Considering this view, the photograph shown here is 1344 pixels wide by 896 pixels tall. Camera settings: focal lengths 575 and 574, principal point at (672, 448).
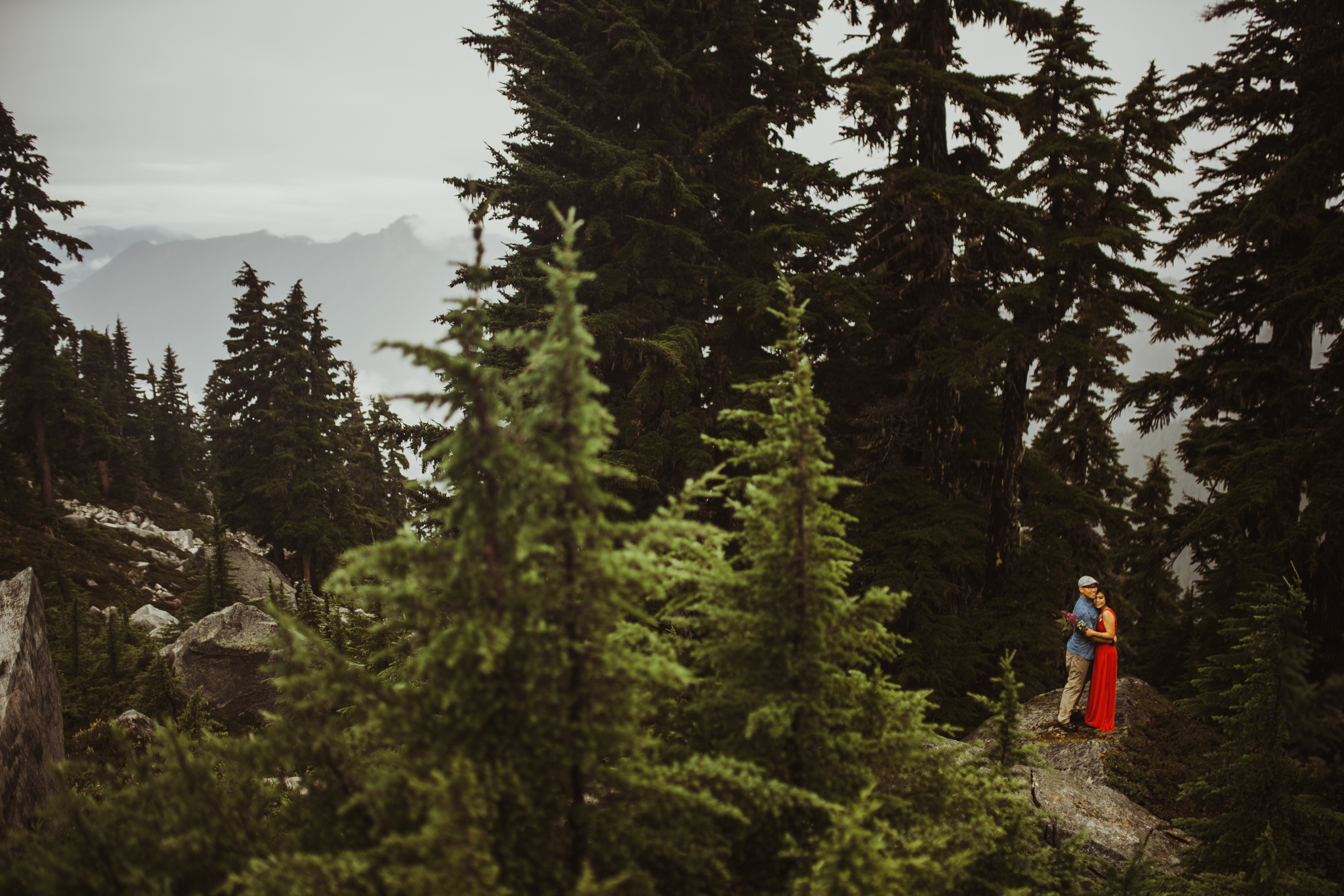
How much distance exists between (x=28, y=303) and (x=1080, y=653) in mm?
41533

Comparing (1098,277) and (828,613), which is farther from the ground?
(1098,277)

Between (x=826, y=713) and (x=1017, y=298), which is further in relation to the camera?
(x=1017, y=298)

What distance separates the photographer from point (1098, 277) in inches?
432

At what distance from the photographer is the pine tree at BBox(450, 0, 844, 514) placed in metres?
13.6

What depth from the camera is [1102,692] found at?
9.27 m

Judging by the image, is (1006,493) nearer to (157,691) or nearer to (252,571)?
(157,691)

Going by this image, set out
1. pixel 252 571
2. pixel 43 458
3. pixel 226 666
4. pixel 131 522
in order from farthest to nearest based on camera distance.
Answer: pixel 131 522 → pixel 43 458 → pixel 252 571 → pixel 226 666

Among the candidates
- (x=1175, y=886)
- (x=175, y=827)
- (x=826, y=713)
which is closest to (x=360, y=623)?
(x=175, y=827)

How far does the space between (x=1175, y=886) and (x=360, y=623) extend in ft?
61.5

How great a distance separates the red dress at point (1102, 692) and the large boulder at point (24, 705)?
14062 millimetres

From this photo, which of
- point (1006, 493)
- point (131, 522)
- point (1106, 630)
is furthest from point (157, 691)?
point (131, 522)

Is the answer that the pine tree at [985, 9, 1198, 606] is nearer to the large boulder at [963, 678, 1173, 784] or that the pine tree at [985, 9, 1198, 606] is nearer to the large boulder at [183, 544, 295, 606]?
the large boulder at [963, 678, 1173, 784]

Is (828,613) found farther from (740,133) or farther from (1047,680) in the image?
(740,133)

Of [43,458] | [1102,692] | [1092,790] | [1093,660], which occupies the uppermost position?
[1093,660]
